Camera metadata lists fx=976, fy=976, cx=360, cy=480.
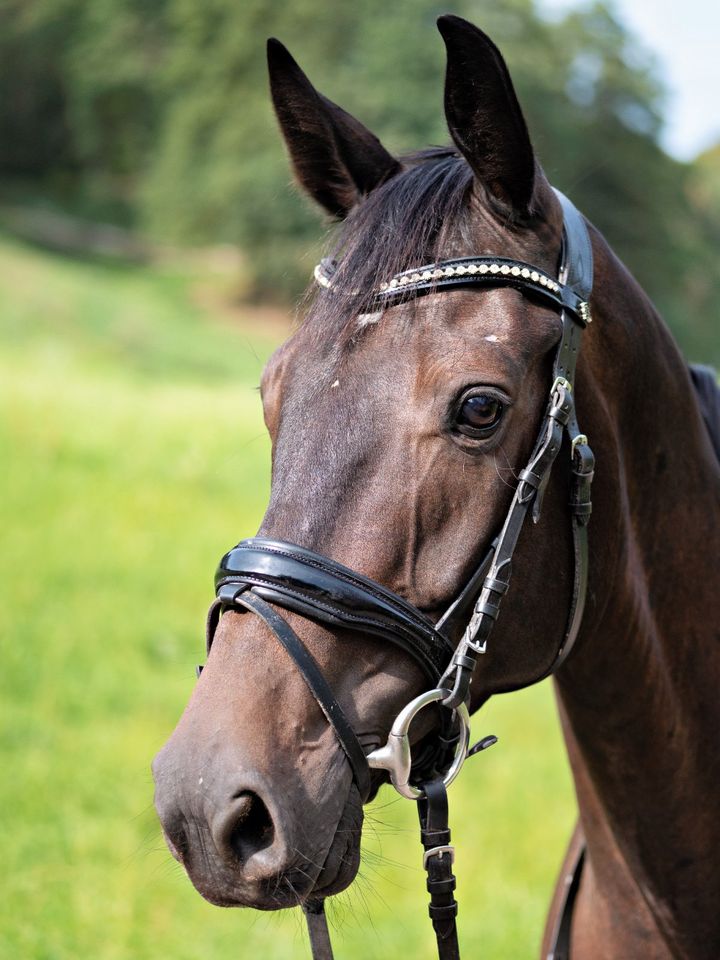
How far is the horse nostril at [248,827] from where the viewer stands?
1.59 meters

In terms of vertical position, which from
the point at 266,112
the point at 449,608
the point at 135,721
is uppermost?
the point at 266,112

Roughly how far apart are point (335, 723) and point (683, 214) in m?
31.6

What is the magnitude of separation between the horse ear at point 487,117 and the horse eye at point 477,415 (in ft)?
1.54

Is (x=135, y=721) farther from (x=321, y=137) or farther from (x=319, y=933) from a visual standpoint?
(x=321, y=137)

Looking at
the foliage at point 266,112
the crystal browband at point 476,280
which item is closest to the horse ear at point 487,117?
the crystal browband at point 476,280

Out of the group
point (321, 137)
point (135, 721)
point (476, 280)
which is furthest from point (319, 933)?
point (135, 721)

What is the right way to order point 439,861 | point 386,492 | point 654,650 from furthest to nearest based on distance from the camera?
point 654,650 → point 439,861 → point 386,492

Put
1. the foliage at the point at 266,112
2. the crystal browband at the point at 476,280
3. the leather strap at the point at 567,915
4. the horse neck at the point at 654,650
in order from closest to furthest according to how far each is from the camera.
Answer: the crystal browband at the point at 476,280 < the horse neck at the point at 654,650 < the leather strap at the point at 567,915 < the foliage at the point at 266,112

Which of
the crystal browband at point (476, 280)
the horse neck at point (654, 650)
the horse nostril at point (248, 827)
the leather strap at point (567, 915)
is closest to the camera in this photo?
the horse nostril at point (248, 827)

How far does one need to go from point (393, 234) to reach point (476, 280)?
0.21m

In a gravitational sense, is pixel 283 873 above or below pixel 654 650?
below

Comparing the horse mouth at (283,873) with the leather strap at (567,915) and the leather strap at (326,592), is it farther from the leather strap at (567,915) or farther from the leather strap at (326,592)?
the leather strap at (567,915)

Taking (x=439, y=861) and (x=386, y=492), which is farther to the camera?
(x=439, y=861)

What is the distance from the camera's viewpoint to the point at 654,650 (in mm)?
2236
